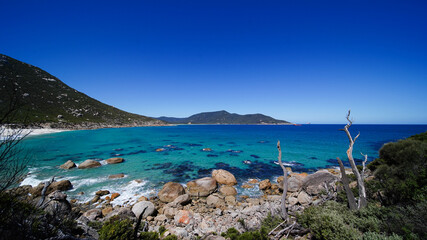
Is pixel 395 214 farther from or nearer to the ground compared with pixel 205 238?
farther from the ground

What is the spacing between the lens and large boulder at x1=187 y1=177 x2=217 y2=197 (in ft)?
54.1

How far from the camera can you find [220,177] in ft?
64.0

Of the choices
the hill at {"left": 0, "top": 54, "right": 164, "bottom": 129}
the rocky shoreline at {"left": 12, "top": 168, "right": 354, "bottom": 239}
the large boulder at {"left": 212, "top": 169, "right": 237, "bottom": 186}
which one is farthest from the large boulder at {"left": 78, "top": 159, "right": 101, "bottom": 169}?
the hill at {"left": 0, "top": 54, "right": 164, "bottom": 129}

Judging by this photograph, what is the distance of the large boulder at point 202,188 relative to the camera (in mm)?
16484

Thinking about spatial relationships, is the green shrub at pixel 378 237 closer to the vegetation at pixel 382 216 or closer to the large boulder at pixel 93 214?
the vegetation at pixel 382 216

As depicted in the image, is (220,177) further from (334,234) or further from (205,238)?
(334,234)

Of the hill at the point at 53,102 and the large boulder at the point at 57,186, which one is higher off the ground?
the hill at the point at 53,102

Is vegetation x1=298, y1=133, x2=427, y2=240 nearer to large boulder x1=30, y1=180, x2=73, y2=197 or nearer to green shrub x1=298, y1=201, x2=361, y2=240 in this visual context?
green shrub x1=298, y1=201, x2=361, y2=240

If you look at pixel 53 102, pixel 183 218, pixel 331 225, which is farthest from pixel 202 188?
pixel 53 102

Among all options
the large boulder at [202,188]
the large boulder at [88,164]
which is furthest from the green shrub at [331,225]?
the large boulder at [88,164]

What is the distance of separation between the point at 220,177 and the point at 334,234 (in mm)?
13184

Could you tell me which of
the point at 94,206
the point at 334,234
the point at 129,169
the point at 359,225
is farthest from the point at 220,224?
the point at 129,169

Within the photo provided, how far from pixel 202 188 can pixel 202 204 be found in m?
2.15

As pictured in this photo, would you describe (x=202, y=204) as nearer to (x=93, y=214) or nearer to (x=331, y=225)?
(x=93, y=214)
